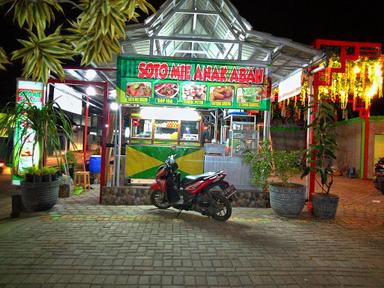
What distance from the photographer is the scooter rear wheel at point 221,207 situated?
638 cm

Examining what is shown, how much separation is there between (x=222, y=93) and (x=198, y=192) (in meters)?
2.80

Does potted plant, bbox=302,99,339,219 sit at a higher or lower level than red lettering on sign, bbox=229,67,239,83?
lower

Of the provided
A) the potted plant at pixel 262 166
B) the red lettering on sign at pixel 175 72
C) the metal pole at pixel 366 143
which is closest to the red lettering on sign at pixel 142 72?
the red lettering on sign at pixel 175 72

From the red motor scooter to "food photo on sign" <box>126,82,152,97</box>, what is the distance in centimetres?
194

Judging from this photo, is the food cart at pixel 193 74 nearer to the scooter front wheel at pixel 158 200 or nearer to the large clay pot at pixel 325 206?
the scooter front wheel at pixel 158 200

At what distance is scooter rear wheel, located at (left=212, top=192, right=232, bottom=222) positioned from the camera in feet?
20.9

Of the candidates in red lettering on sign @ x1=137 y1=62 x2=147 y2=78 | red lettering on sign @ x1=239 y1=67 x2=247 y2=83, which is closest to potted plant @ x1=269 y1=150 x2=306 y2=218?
red lettering on sign @ x1=239 y1=67 x2=247 y2=83

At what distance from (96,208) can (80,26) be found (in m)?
5.20

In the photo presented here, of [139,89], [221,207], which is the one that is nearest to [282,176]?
[221,207]

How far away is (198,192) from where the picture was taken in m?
6.50

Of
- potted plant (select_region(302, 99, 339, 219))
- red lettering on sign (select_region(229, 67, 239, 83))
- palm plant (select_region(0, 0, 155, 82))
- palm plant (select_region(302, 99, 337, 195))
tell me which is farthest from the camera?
red lettering on sign (select_region(229, 67, 239, 83))

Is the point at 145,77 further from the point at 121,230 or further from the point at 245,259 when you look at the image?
the point at 245,259

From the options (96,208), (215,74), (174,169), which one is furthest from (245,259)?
(215,74)

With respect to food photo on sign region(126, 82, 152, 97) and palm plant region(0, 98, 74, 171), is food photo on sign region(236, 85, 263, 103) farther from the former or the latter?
palm plant region(0, 98, 74, 171)
